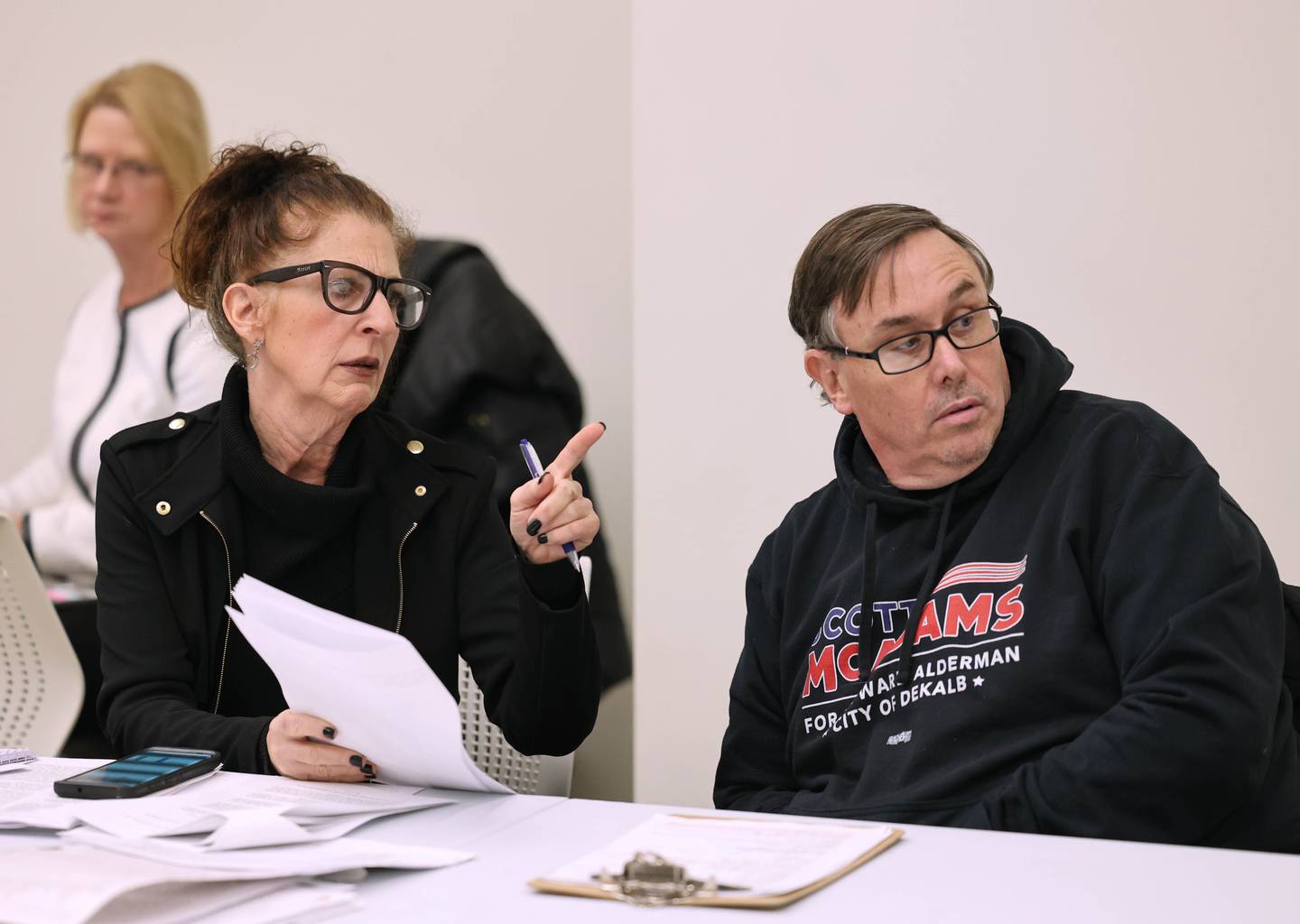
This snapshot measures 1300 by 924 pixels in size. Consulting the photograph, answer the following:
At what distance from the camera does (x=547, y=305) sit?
321cm

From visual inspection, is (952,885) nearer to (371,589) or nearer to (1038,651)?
(1038,651)

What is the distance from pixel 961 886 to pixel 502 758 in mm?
1031

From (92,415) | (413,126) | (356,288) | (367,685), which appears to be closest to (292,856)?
(367,685)

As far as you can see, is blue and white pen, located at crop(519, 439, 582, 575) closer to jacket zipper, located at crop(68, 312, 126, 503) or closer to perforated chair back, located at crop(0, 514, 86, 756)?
perforated chair back, located at crop(0, 514, 86, 756)

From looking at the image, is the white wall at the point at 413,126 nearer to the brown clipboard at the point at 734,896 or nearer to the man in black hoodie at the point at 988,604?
the man in black hoodie at the point at 988,604

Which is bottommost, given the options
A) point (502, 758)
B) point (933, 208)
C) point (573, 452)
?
point (502, 758)

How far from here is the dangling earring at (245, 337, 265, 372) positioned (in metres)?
1.78

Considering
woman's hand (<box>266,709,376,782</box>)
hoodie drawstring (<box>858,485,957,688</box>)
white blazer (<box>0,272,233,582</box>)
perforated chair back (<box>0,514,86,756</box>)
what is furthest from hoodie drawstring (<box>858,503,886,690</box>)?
white blazer (<box>0,272,233,582</box>)

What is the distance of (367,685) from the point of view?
1.04 metres

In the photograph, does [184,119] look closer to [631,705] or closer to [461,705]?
[631,705]

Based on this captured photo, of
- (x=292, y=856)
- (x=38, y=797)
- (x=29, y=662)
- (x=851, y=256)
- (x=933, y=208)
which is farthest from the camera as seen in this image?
(x=933, y=208)

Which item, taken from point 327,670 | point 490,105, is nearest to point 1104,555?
point 327,670

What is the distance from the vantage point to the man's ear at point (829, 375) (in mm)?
1696

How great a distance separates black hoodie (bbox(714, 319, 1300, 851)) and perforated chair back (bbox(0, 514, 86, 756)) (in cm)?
122
